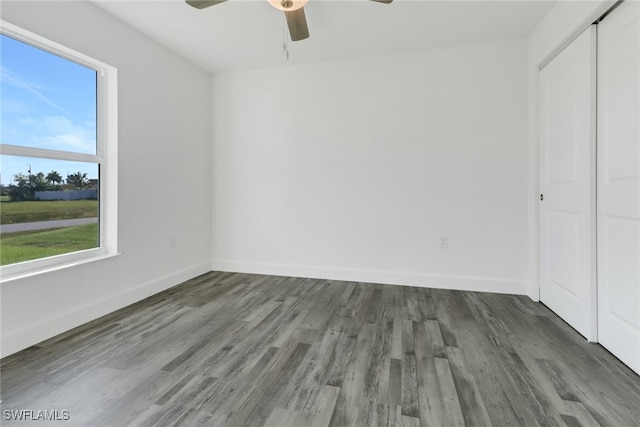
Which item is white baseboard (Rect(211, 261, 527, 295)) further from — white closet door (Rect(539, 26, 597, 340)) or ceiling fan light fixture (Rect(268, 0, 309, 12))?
ceiling fan light fixture (Rect(268, 0, 309, 12))

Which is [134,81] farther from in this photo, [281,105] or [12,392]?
[12,392]

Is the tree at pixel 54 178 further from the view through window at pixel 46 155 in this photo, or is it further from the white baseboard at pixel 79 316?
the white baseboard at pixel 79 316

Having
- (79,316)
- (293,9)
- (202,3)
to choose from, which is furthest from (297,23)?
(79,316)

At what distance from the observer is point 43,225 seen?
2.18 meters

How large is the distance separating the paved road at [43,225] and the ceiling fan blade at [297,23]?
2.26 metres

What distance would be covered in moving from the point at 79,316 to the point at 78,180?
3.52 ft

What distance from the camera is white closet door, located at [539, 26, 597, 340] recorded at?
2.00 m

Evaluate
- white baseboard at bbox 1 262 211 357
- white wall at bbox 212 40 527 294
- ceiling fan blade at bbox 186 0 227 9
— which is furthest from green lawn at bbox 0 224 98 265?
ceiling fan blade at bbox 186 0 227 9

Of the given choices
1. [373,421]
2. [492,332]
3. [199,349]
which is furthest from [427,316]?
[199,349]

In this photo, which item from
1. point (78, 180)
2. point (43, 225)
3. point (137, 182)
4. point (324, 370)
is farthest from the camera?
point (137, 182)

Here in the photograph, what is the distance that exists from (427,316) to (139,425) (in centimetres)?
202

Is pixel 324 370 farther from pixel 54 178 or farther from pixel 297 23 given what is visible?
pixel 54 178

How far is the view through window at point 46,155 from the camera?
77.3 inches

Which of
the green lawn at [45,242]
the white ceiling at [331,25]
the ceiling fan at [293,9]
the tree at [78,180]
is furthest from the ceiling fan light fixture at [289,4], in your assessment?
the green lawn at [45,242]
